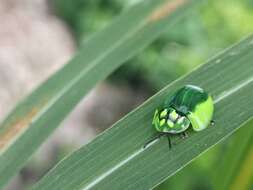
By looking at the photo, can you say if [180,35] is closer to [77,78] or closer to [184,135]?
[77,78]

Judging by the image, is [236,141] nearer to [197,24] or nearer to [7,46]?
[197,24]

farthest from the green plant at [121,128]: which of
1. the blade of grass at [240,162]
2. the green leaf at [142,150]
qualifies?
the blade of grass at [240,162]

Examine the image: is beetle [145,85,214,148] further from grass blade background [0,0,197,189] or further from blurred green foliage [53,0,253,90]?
blurred green foliage [53,0,253,90]

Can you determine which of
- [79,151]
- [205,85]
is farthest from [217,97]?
[79,151]

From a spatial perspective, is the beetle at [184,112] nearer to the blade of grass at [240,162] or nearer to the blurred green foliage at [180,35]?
the blade of grass at [240,162]

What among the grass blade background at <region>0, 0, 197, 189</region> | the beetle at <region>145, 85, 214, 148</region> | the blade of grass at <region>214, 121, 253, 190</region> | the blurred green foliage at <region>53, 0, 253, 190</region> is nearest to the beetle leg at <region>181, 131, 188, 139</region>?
the beetle at <region>145, 85, 214, 148</region>

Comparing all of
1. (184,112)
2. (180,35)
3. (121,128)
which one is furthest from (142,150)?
(180,35)
